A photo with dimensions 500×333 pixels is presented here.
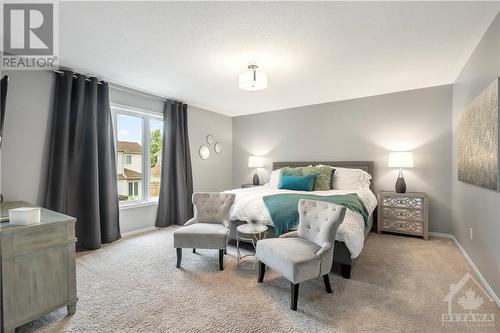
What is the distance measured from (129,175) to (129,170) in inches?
3.4

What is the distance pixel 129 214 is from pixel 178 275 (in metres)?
1.88

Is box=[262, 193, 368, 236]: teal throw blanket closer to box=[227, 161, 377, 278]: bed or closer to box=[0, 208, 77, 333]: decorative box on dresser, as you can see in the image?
box=[227, 161, 377, 278]: bed

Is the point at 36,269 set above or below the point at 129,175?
below

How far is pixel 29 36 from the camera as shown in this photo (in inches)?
90.1

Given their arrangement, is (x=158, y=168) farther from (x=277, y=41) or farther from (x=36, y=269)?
(x=277, y=41)

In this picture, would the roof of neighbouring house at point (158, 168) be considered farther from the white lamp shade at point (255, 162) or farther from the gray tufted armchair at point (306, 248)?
the gray tufted armchair at point (306, 248)

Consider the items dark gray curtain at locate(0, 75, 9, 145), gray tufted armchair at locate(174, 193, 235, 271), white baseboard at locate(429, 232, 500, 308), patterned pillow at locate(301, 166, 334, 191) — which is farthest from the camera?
patterned pillow at locate(301, 166, 334, 191)

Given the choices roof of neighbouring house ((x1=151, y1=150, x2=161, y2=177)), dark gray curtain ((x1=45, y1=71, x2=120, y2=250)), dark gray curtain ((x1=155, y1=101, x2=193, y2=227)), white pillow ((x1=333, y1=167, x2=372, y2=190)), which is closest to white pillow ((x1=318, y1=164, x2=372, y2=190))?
white pillow ((x1=333, y1=167, x2=372, y2=190))

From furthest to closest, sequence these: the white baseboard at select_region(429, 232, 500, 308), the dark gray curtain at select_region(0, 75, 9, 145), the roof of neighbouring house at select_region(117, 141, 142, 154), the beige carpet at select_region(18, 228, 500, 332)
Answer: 1. the roof of neighbouring house at select_region(117, 141, 142, 154)
2. the dark gray curtain at select_region(0, 75, 9, 145)
3. the white baseboard at select_region(429, 232, 500, 308)
4. the beige carpet at select_region(18, 228, 500, 332)

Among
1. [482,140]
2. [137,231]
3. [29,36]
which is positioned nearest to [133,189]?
[137,231]

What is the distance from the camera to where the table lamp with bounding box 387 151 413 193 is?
3688 millimetres

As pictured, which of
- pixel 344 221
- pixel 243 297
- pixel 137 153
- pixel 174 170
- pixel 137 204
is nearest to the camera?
pixel 243 297

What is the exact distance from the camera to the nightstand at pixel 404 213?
3.59m

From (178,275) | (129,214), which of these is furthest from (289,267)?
(129,214)
